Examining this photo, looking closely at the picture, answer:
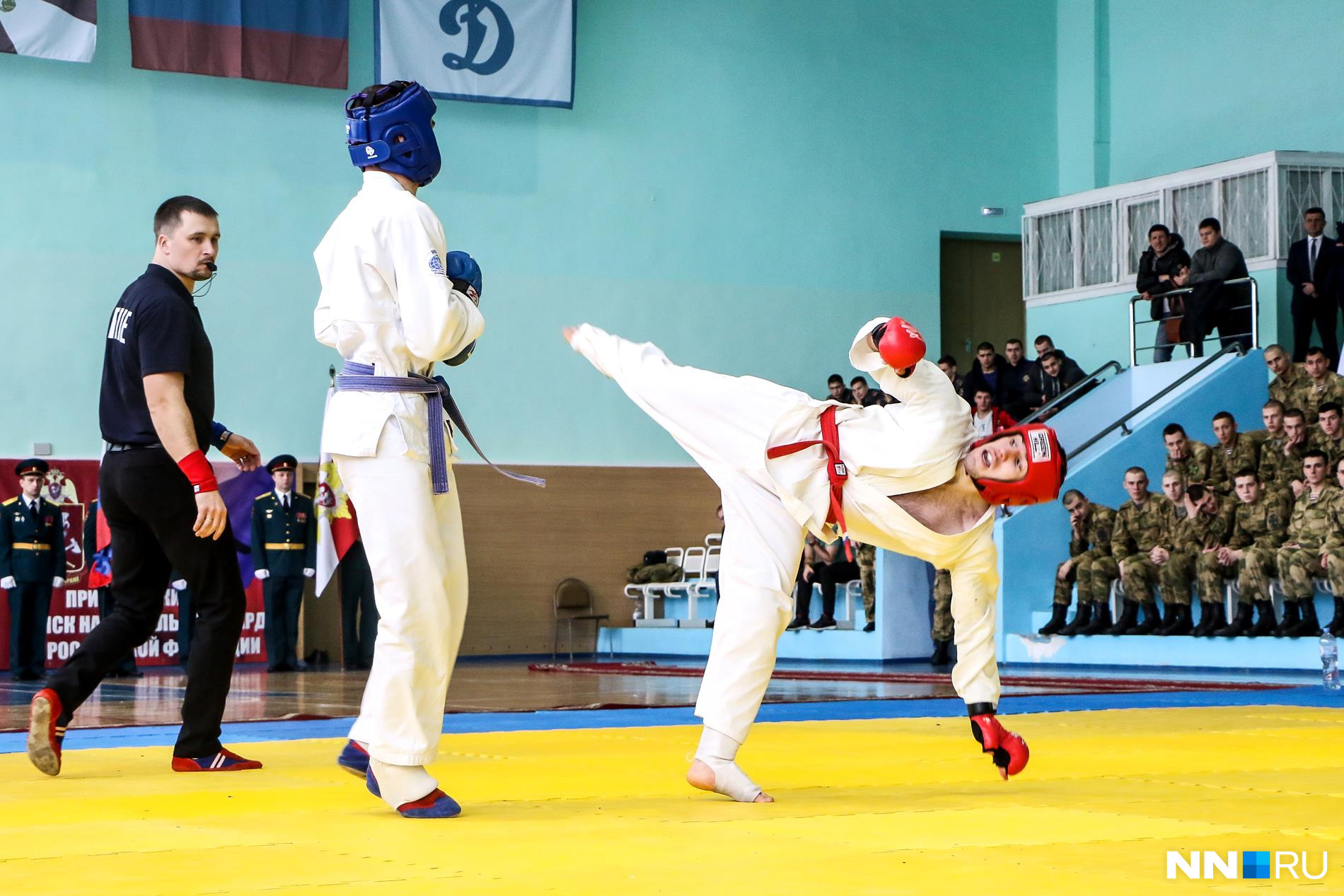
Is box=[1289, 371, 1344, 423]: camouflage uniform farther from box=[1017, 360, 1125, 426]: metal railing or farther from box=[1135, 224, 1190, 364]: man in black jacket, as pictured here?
box=[1017, 360, 1125, 426]: metal railing

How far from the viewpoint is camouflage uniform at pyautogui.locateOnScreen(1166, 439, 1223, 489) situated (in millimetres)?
11578

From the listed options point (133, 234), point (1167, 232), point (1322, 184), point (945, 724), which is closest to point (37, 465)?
point (133, 234)

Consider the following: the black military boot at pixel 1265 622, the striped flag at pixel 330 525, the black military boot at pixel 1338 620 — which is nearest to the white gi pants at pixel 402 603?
the black military boot at pixel 1338 620

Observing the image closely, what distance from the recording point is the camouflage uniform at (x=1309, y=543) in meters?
10.1

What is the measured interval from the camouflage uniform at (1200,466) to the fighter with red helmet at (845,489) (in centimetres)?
808

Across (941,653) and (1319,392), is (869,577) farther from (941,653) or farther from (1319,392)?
(1319,392)

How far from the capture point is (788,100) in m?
16.3

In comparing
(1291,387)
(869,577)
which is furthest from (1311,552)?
(869,577)

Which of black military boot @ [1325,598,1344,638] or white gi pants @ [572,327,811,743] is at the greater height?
white gi pants @ [572,327,811,743]

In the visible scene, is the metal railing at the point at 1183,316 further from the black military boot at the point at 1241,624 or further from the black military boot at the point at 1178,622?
the black military boot at the point at 1241,624

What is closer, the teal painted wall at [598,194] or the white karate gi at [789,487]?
the white karate gi at [789,487]

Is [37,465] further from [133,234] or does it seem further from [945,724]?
[945,724]

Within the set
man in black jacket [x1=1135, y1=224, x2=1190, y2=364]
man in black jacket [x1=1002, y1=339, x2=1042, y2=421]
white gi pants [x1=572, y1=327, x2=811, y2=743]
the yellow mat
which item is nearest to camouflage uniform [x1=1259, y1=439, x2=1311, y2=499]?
man in black jacket [x1=1135, y1=224, x2=1190, y2=364]

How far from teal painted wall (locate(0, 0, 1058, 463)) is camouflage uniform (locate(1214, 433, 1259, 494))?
5444 mm
